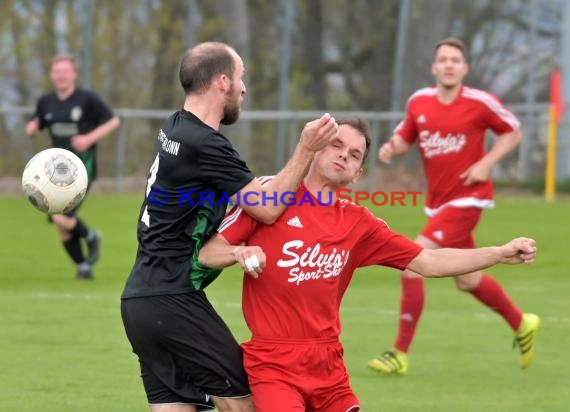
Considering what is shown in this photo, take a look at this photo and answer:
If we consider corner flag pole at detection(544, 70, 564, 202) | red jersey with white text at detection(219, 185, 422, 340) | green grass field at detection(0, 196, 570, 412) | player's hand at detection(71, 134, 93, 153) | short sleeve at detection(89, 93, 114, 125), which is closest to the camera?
red jersey with white text at detection(219, 185, 422, 340)

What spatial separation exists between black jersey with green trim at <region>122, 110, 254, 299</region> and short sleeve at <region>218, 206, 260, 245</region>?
0.19 feet

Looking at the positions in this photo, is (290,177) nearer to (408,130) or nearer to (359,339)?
(408,130)

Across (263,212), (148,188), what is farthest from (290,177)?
(148,188)

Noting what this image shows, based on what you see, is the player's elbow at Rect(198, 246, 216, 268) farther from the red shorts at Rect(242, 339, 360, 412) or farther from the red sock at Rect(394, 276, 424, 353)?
the red sock at Rect(394, 276, 424, 353)

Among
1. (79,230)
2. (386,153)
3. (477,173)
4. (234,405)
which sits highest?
(386,153)

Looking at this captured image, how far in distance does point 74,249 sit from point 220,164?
25.8 ft

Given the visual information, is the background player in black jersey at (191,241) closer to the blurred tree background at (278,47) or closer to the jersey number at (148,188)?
A: the jersey number at (148,188)

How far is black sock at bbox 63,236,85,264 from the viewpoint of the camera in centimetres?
1285

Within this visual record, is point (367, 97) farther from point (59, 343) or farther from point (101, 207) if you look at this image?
point (59, 343)

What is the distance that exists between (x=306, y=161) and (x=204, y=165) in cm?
43

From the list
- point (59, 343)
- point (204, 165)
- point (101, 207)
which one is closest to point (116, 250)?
point (101, 207)

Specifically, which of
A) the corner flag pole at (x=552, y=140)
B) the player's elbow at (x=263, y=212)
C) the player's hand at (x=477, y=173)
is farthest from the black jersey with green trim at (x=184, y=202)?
the corner flag pole at (x=552, y=140)

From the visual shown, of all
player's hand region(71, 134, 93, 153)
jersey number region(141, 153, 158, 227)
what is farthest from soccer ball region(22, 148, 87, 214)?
player's hand region(71, 134, 93, 153)

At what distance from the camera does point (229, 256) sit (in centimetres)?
522
